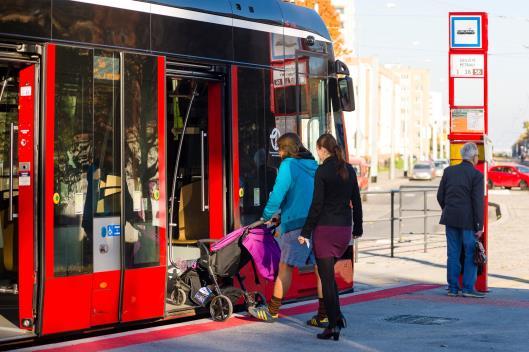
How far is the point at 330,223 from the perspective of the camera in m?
9.07

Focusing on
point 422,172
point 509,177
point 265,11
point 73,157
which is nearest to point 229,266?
point 73,157

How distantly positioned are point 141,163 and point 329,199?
1627 mm

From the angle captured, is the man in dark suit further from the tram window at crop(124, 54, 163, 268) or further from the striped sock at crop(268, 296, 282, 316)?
the tram window at crop(124, 54, 163, 268)

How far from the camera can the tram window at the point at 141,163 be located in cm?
909

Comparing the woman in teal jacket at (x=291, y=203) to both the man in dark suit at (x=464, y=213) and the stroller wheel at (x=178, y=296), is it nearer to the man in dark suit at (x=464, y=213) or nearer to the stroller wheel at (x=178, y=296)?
the stroller wheel at (x=178, y=296)

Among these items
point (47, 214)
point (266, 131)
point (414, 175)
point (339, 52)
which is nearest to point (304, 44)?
point (266, 131)

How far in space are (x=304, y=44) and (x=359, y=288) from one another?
3369mm

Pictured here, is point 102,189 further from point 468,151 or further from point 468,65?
point 468,65

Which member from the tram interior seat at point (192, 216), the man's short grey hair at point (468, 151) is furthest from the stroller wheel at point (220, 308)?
the man's short grey hair at point (468, 151)

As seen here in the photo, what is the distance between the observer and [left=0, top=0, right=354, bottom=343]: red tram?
27.3 feet

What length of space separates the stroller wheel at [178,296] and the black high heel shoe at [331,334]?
1.66 meters

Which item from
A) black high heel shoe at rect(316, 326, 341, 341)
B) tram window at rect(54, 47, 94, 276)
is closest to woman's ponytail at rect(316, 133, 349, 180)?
black high heel shoe at rect(316, 326, 341, 341)

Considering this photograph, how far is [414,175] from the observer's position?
81875 mm

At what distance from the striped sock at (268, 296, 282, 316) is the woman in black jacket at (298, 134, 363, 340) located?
32.6 inches
